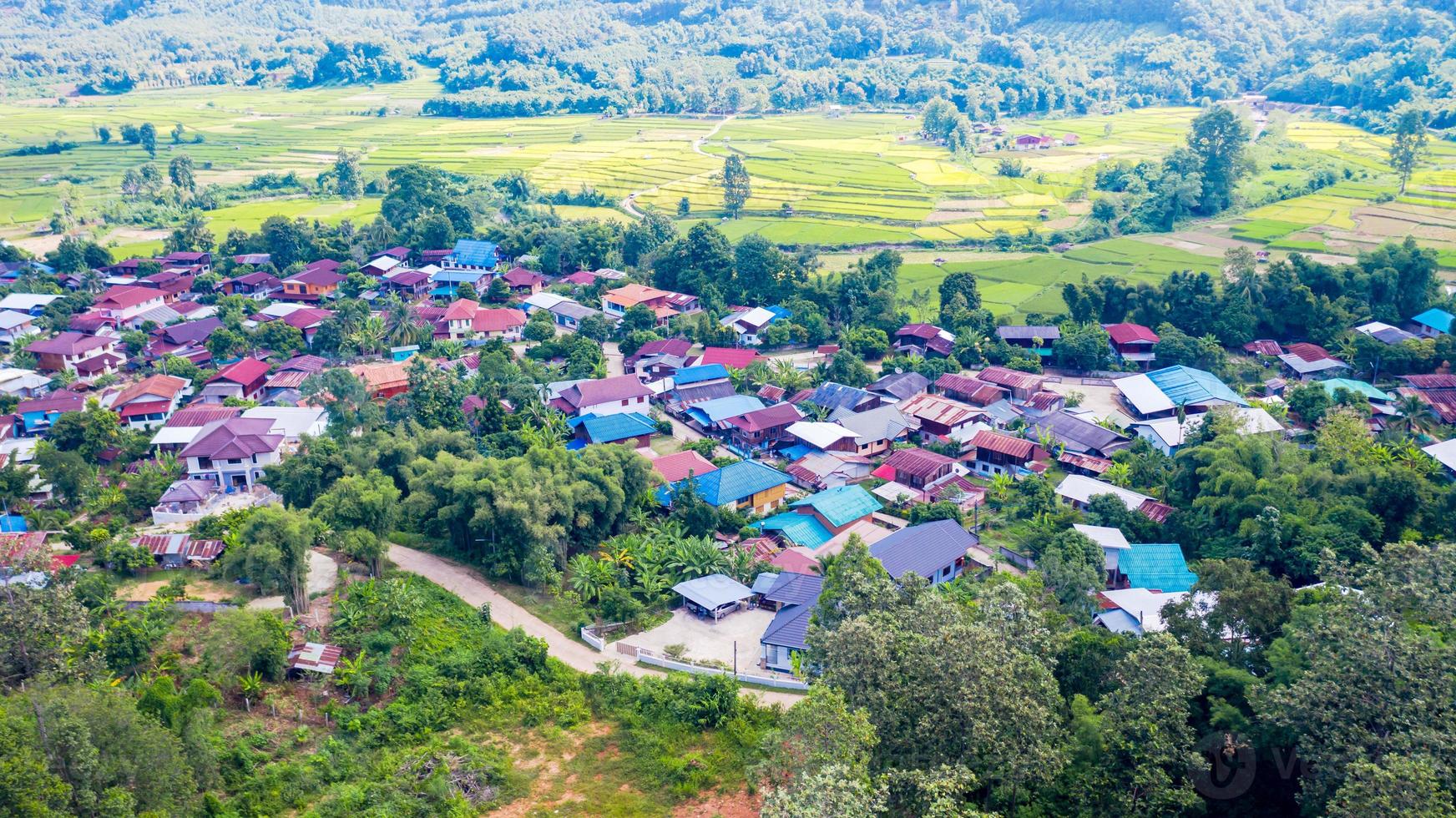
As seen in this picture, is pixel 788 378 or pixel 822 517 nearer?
pixel 822 517

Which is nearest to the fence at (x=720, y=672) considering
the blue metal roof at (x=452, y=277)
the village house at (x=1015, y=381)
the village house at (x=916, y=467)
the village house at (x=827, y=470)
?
the village house at (x=827, y=470)

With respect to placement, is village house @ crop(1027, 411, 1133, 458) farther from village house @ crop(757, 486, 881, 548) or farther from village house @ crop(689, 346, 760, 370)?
village house @ crop(689, 346, 760, 370)

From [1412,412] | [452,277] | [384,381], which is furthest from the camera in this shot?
[452,277]

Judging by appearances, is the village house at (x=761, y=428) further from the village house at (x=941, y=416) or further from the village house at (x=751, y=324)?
the village house at (x=751, y=324)

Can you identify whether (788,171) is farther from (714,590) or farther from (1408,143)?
(714,590)

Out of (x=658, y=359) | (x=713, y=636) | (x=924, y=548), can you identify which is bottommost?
(x=713, y=636)

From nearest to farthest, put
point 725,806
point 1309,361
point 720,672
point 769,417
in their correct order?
point 725,806
point 720,672
point 769,417
point 1309,361

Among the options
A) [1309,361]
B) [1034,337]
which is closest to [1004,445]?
[1034,337]
